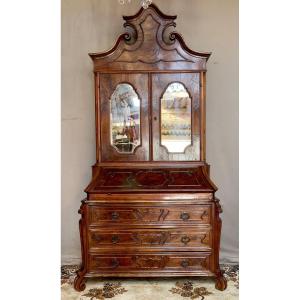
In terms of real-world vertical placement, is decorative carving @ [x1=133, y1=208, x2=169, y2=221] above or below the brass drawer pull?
above

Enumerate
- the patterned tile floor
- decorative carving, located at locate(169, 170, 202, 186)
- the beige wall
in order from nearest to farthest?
1. the patterned tile floor
2. decorative carving, located at locate(169, 170, 202, 186)
3. the beige wall

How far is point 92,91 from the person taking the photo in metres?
3.45

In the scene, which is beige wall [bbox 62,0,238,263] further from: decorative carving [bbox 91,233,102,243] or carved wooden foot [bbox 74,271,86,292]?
decorative carving [bbox 91,233,102,243]

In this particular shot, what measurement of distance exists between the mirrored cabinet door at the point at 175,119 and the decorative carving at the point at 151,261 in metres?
0.88

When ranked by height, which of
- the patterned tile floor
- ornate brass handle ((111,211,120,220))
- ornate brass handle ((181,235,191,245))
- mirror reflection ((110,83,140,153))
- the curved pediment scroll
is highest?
the curved pediment scroll

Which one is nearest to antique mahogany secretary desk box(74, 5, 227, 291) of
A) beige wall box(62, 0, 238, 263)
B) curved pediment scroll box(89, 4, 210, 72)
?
curved pediment scroll box(89, 4, 210, 72)

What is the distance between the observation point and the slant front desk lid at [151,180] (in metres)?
2.60

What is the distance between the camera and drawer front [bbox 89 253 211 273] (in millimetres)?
2598

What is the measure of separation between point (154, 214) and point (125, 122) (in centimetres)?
93
